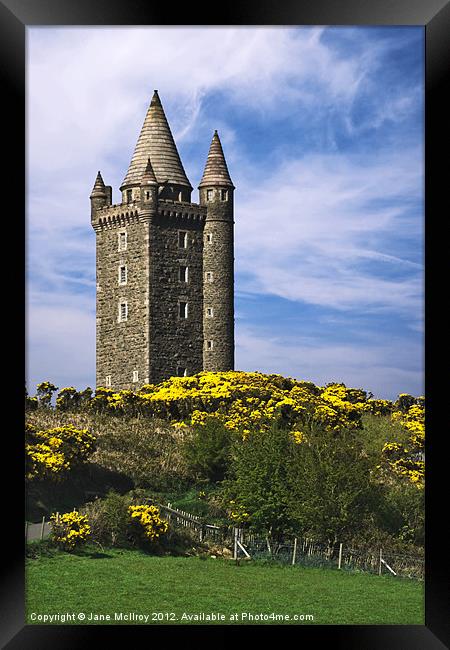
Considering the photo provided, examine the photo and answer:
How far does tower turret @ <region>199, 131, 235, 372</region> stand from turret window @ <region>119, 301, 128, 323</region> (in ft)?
9.68

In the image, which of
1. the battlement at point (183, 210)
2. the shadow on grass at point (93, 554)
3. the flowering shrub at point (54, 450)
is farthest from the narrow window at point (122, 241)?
the shadow on grass at point (93, 554)

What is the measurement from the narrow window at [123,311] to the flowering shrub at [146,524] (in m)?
19.7

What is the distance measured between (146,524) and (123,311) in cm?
2022

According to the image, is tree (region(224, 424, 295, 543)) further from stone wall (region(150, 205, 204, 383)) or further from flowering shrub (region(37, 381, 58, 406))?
stone wall (region(150, 205, 204, 383))

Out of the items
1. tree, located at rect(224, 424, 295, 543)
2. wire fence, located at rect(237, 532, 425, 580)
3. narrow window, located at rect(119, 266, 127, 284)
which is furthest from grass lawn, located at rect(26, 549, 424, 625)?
narrow window, located at rect(119, 266, 127, 284)

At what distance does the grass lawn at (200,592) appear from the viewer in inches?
493

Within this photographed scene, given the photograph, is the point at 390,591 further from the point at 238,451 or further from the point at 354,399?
the point at 354,399

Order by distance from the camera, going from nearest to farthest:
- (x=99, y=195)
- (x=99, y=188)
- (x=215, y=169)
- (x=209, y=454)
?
(x=209, y=454) < (x=215, y=169) < (x=99, y=195) < (x=99, y=188)

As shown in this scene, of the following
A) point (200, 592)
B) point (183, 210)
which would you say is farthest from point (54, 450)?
point (183, 210)

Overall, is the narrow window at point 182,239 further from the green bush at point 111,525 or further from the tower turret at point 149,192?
the green bush at point 111,525

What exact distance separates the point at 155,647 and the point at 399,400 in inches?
903

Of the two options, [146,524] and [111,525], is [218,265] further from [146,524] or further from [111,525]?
[111,525]

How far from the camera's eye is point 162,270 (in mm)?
37500
